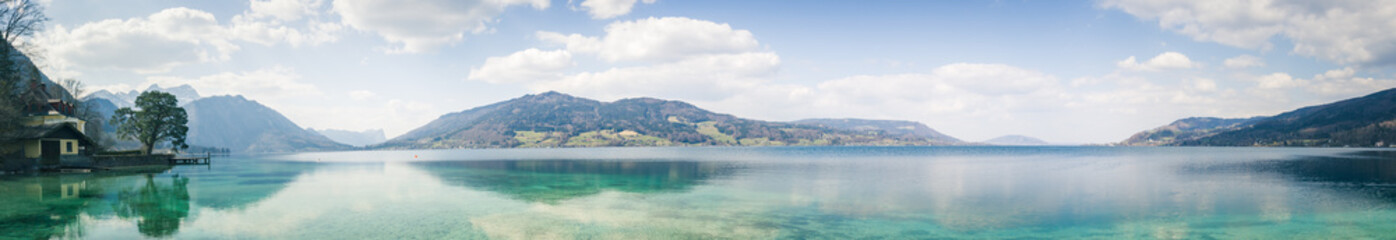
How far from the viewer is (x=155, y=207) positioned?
1043 inches

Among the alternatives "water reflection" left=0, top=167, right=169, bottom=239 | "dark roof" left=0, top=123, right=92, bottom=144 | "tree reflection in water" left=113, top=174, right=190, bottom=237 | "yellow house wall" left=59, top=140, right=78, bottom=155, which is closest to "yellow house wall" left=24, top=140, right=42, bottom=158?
"dark roof" left=0, top=123, right=92, bottom=144

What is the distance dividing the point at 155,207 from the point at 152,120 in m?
60.1

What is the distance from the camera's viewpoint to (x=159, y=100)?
71000 millimetres

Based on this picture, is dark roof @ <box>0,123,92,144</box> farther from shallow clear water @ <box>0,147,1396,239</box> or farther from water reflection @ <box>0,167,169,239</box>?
shallow clear water @ <box>0,147,1396,239</box>

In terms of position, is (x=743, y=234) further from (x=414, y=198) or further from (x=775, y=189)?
(x=414, y=198)

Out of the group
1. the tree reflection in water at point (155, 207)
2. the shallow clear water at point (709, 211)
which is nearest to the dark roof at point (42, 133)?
the shallow clear water at point (709, 211)

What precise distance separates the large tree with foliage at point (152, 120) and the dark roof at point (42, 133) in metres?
18.7

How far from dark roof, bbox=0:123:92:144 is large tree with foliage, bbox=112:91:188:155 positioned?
1873 cm

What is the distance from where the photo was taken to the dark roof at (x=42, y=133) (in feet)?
146

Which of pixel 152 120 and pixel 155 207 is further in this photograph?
pixel 152 120

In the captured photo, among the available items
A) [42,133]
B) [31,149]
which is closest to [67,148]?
[31,149]

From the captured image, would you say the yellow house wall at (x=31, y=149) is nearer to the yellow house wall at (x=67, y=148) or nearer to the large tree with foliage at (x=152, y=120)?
the yellow house wall at (x=67, y=148)

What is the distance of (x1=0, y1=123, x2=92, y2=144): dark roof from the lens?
4462cm

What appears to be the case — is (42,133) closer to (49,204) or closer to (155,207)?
(49,204)
